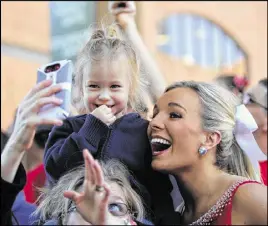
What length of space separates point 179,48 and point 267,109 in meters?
10.9

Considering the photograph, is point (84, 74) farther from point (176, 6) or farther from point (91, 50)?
point (176, 6)

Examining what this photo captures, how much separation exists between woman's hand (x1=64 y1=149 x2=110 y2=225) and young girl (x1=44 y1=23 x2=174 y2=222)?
1.65 ft

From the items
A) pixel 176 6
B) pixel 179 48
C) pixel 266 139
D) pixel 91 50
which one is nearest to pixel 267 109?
pixel 266 139

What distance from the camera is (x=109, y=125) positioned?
2.41 metres

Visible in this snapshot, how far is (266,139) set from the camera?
151 inches

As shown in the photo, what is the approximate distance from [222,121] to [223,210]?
34 cm

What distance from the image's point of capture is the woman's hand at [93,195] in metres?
1.72

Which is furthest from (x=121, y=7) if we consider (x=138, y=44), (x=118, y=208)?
(x=118, y=208)

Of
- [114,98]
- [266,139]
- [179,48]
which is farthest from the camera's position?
[179,48]

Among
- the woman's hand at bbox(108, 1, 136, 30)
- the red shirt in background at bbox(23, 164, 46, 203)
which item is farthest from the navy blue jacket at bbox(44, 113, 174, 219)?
the red shirt in background at bbox(23, 164, 46, 203)

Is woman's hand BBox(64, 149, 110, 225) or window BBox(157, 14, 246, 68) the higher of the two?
woman's hand BBox(64, 149, 110, 225)

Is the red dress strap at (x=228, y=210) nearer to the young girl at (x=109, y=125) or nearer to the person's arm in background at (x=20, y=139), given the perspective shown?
the young girl at (x=109, y=125)

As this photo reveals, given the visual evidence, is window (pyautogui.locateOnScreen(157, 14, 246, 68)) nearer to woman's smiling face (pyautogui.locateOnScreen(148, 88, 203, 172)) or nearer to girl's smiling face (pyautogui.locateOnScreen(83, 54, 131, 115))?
girl's smiling face (pyautogui.locateOnScreen(83, 54, 131, 115))

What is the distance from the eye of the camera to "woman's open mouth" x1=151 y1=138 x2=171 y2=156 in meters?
2.21
